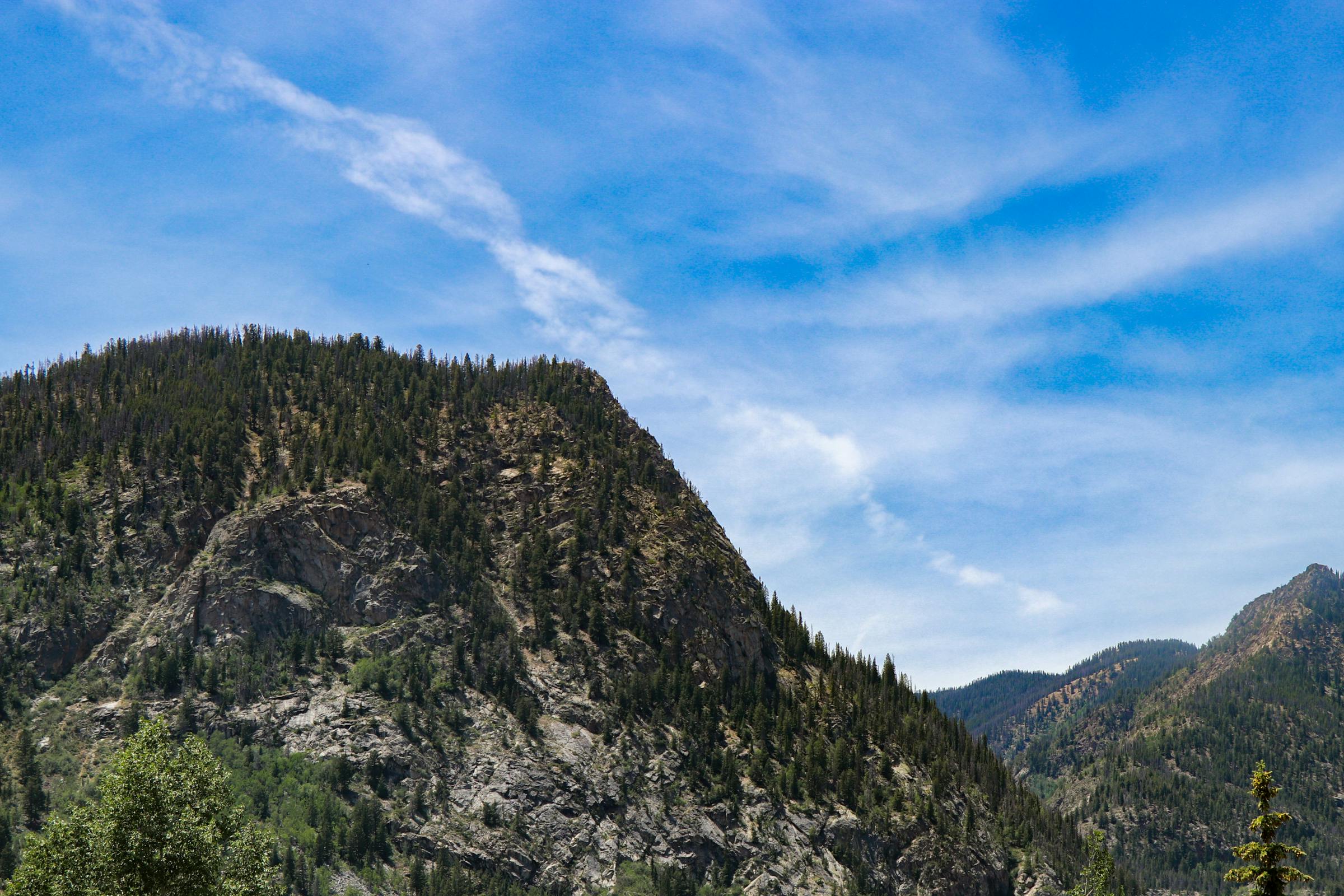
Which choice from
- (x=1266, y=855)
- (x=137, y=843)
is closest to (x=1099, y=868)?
(x=1266, y=855)

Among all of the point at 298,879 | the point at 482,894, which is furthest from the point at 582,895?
the point at 298,879

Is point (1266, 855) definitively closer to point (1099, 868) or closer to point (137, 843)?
point (137, 843)

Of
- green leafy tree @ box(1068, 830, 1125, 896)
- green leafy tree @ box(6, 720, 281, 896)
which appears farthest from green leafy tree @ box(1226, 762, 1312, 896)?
green leafy tree @ box(1068, 830, 1125, 896)

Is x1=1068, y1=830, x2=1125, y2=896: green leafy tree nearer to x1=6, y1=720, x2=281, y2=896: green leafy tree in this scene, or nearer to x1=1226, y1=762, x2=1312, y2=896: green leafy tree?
x1=1226, y1=762, x2=1312, y2=896: green leafy tree

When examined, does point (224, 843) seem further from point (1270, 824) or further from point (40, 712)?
point (40, 712)

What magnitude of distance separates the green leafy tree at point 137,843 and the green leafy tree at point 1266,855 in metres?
48.9

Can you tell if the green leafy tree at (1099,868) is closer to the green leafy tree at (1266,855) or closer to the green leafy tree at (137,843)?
the green leafy tree at (1266,855)

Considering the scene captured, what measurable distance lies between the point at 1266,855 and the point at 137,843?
52913 millimetres

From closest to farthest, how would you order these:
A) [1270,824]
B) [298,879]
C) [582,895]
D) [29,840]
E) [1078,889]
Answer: [1270,824] < [29,840] < [1078,889] < [298,879] < [582,895]

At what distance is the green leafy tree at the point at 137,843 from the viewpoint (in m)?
57.6

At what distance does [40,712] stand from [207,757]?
15543 cm

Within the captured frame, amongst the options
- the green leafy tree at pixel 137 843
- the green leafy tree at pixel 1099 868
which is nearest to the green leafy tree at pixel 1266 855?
the green leafy tree at pixel 137 843

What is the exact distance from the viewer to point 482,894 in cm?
→ 18775

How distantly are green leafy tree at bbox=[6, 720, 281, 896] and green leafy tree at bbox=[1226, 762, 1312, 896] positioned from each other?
161 ft
